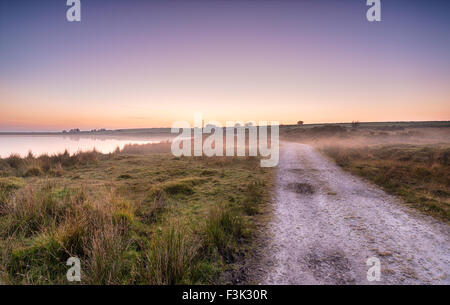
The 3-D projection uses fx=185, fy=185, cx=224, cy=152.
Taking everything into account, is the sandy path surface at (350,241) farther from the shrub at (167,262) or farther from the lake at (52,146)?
→ the lake at (52,146)

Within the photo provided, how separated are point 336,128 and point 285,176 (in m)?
59.9

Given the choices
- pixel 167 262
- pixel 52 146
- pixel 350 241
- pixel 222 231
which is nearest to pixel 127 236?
pixel 167 262

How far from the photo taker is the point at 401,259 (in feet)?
13.0

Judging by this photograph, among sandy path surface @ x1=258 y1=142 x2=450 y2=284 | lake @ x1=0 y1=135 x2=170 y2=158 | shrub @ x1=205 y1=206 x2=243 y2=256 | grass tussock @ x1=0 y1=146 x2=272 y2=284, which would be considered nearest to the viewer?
grass tussock @ x1=0 y1=146 x2=272 y2=284

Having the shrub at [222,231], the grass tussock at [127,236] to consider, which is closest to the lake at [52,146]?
the grass tussock at [127,236]

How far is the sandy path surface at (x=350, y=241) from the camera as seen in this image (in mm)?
3521

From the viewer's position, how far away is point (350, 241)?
185 inches

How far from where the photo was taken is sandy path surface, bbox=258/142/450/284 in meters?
3.52

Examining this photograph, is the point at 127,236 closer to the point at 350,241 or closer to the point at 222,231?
the point at 222,231

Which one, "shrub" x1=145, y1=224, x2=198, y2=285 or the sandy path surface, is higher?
"shrub" x1=145, y1=224, x2=198, y2=285

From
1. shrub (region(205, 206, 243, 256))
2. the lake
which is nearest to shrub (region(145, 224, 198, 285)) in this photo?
shrub (region(205, 206, 243, 256))

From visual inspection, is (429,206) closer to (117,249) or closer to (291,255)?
(291,255)

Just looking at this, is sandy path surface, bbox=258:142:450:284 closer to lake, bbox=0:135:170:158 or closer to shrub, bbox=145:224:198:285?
shrub, bbox=145:224:198:285
